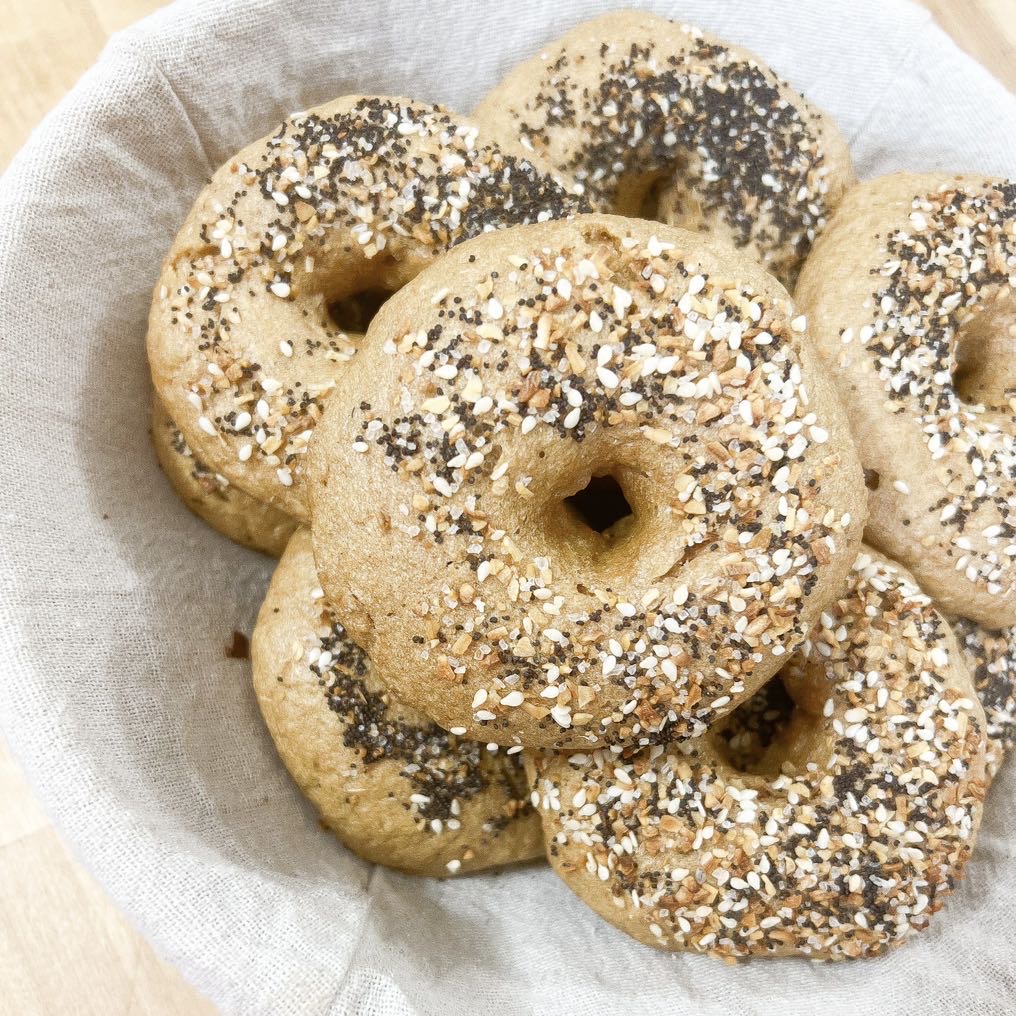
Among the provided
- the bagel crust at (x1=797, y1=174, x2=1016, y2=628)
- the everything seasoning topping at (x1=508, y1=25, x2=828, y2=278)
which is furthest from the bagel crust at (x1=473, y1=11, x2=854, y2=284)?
the bagel crust at (x1=797, y1=174, x2=1016, y2=628)

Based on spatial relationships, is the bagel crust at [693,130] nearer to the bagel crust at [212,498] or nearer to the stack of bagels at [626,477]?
the stack of bagels at [626,477]

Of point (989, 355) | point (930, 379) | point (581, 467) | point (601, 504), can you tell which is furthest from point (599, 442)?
point (989, 355)

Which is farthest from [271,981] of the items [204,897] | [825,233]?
[825,233]

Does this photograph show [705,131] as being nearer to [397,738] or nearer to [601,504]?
[601,504]

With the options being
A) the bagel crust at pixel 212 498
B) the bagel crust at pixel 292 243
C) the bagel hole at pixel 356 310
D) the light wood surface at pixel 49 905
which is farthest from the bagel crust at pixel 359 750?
the light wood surface at pixel 49 905

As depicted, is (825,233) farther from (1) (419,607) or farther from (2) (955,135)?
(1) (419,607)
